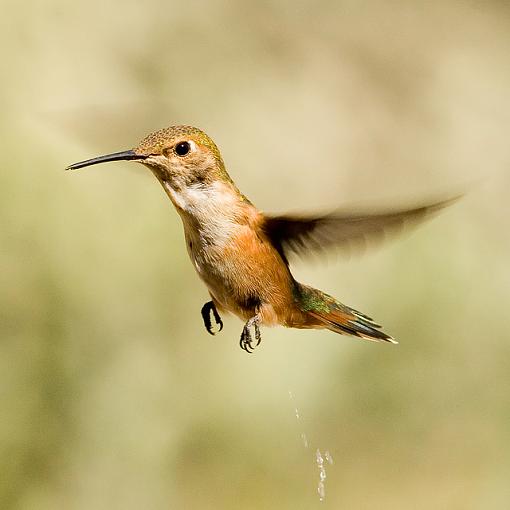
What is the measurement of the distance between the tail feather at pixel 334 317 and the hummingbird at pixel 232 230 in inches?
5.8

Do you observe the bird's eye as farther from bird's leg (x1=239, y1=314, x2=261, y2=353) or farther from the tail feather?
the tail feather

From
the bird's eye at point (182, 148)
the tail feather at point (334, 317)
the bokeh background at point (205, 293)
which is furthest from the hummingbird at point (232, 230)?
the bokeh background at point (205, 293)

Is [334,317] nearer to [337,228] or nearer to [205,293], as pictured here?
[337,228]

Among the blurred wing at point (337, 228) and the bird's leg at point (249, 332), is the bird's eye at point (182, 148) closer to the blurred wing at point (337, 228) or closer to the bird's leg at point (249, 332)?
the blurred wing at point (337, 228)

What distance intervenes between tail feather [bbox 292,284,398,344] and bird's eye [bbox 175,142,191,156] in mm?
575

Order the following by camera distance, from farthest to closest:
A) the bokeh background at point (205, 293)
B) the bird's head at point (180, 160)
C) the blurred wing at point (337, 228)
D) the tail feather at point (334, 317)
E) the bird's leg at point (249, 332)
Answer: the bokeh background at point (205, 293) < the tail feather at point (334, 317) < the bird's leg at point (249, 332) < the bird's head at point (180, 160) < the blurred wing at point (337, 228)

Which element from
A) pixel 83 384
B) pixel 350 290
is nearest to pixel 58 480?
pixel 83 384

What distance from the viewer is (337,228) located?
2.14 meters

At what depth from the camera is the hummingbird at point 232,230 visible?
2.11 m

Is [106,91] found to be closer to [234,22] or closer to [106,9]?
[106,9]

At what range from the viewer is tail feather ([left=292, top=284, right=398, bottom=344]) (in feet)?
8.56

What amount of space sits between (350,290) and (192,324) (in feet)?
2.74

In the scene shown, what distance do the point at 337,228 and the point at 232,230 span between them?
0.85 feet

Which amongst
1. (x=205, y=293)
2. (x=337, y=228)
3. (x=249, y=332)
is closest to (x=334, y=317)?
(x=249, y=332)
